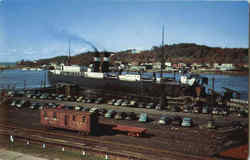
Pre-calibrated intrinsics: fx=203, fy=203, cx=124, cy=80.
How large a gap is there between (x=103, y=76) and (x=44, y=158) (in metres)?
20.3

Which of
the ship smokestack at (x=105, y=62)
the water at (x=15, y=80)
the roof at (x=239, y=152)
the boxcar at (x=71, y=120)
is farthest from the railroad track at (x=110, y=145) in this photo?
the ship smokestack at (x=105, y=62)

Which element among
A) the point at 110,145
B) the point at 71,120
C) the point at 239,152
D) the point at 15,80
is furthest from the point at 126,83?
the point at 239,152

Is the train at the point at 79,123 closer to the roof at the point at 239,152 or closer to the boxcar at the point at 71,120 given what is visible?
the boxcar at the point at 71,120

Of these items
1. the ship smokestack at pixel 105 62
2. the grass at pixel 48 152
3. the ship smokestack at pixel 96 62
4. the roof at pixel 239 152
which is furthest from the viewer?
the ship smokestack at pixel 96 62

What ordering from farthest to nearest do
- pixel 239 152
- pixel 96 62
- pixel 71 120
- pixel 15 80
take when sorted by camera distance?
pixel 96 62 < pixel 15 80 < pixel 71 120 < pixel 239 152

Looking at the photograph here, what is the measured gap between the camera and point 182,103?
2386 centimetres

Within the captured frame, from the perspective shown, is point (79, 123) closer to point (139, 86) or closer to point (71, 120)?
point (71, 120)

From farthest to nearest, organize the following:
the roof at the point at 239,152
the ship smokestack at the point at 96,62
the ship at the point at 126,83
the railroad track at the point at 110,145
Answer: the ship smokestack at the point at 96,62, the ship at the point at 126,83, the railroad track at the point at 110,145, the roof at the point at 239,152

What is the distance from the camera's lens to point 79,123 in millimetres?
14516

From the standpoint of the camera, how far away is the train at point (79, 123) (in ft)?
47.2

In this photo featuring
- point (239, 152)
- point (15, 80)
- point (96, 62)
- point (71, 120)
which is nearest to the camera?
point (239, 152)

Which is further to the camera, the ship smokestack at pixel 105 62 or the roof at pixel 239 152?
the ship smokestack at pixel 105 62

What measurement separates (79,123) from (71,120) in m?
0.76

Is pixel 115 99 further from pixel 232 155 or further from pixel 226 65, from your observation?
pixel 232 155
